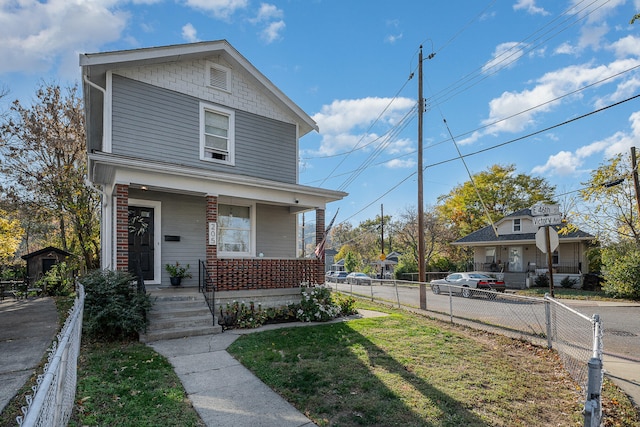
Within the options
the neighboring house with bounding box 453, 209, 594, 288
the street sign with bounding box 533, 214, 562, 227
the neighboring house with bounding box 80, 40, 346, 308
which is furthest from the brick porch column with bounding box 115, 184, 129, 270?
the neighboring house with bounding box 453, 209, 594, 288

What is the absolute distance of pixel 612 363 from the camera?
6.07 m

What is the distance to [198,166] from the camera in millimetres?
10062

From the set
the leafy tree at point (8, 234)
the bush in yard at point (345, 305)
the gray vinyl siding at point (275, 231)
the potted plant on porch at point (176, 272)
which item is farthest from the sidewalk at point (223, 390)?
the leafy tree at point (8, 234)

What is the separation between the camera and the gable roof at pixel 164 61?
347 inches

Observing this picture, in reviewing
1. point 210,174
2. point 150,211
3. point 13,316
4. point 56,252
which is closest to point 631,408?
point 210,174

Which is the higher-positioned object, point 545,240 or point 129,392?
point 545,240

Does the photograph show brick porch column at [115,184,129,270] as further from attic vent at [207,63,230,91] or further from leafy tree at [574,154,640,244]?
leafy tree at [574,154,640,244]

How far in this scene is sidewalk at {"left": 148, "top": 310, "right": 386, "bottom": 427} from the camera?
3.62 meters

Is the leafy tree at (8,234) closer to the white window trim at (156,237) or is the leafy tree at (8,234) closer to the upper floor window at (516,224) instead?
the white window trim at (156,237)

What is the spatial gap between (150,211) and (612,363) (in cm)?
1078

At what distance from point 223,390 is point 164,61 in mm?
9152

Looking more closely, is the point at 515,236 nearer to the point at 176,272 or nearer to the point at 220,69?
the point at 220,69

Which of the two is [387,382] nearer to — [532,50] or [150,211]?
[150,211]

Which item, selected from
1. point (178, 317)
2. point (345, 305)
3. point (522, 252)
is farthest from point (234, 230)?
point (522, 252)
